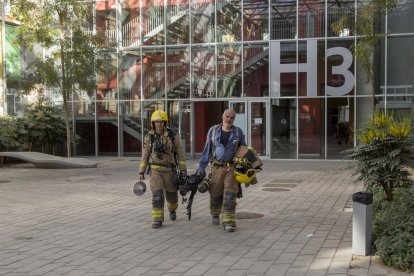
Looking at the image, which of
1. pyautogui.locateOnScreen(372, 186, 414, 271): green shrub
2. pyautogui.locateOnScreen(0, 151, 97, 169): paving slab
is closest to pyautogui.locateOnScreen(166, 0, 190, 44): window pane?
pyautogui.locateOnScreen(0, 151, 97, 169): paving slab

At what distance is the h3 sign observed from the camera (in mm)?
19891

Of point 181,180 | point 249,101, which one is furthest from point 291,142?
point 181,180

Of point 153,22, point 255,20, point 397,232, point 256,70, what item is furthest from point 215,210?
point 153,22

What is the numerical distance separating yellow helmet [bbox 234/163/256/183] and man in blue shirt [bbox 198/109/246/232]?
9 cm

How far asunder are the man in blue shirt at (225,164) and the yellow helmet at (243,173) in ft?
0.31

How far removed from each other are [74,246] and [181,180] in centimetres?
180

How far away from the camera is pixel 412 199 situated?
22.0 ft

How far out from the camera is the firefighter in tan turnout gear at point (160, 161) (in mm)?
7598

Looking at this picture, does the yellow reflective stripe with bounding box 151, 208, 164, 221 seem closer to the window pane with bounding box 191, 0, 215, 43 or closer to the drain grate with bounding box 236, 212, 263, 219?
the drain grate with bounding box 236, 212, 263, 219

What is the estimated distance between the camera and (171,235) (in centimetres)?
709

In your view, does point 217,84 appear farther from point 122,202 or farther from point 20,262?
point 20,262

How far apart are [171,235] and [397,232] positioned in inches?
115

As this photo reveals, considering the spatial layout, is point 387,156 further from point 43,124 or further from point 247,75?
point 43,124

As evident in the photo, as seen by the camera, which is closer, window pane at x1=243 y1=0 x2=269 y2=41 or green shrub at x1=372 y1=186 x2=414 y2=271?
Answer: green shrub at x1=372 y1=186 x2=414 y2=271
